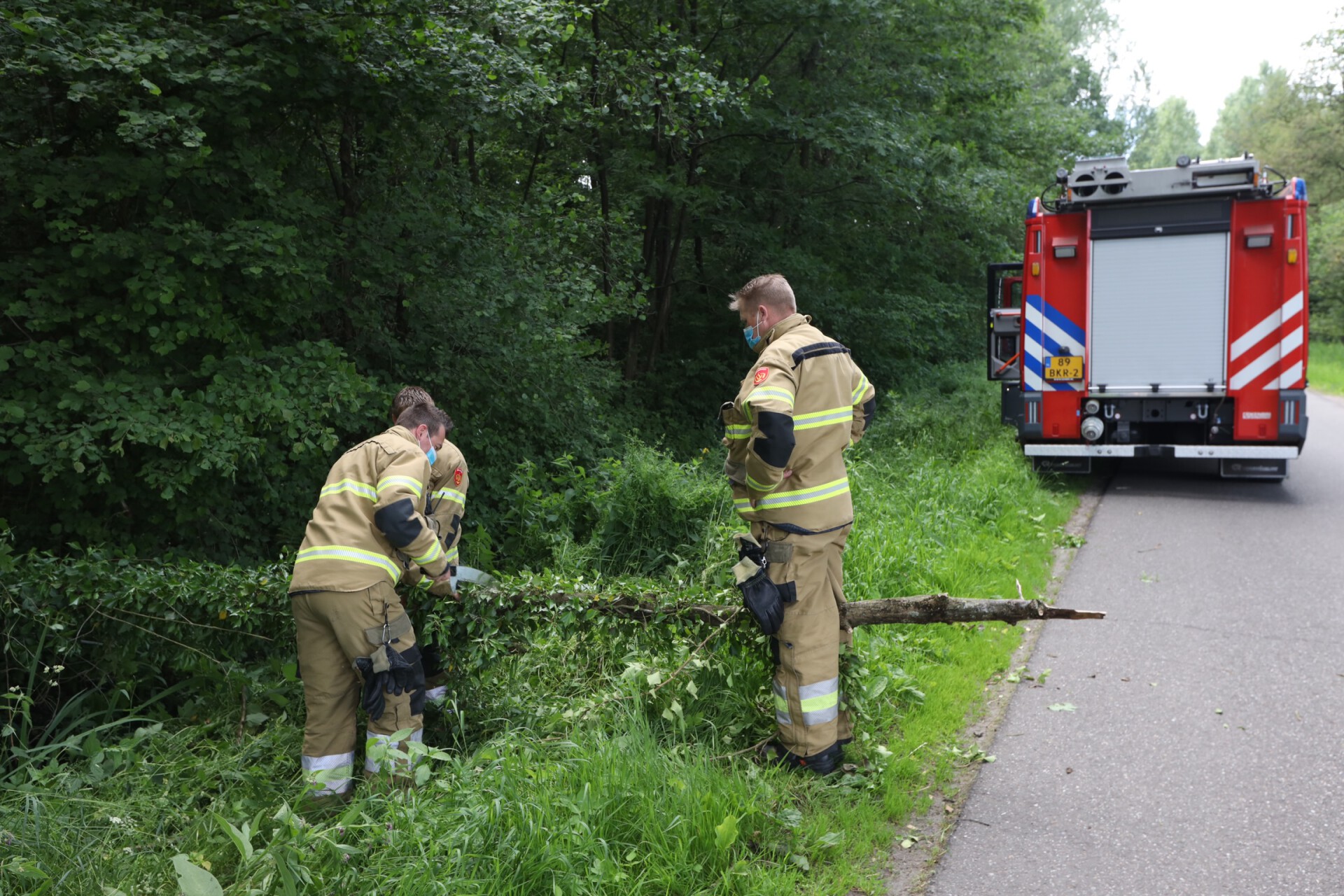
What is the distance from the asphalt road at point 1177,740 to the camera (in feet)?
11.5

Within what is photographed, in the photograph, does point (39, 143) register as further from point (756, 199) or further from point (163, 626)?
point (756, 199)

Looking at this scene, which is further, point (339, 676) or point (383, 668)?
point (339, 676)

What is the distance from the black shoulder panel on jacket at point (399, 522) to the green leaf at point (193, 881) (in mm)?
1363

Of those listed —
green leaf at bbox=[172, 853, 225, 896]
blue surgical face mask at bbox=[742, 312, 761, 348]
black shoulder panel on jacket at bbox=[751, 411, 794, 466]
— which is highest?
blue surgical face mask at bbox=[742, 312, 761, 348]

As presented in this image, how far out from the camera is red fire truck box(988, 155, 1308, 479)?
9.01 metres

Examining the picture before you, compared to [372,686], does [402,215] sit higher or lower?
higher

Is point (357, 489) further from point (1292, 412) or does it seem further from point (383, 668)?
point (1292, 412)

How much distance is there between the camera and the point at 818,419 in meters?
4.08

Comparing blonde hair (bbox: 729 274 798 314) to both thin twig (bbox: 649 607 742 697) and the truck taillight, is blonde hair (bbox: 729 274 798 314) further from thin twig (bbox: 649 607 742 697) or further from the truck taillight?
the truck taillight

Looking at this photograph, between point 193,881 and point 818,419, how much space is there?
8.66 feet

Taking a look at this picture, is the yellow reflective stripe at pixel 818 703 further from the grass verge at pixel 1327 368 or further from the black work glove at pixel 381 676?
the grass verge at pixel 1327 368

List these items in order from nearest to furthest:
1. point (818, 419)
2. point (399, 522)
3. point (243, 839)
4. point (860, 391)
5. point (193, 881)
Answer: point (193, 881) → point (243, 839) → point (399, 522) → point (818, 419) → point (860, 391)

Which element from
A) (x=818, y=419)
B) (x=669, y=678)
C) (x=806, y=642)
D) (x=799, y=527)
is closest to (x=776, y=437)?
(x=818, y=419)

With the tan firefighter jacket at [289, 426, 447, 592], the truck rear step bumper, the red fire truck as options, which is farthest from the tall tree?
the tan firefighter jacket at [289, 426, 447, 592]
